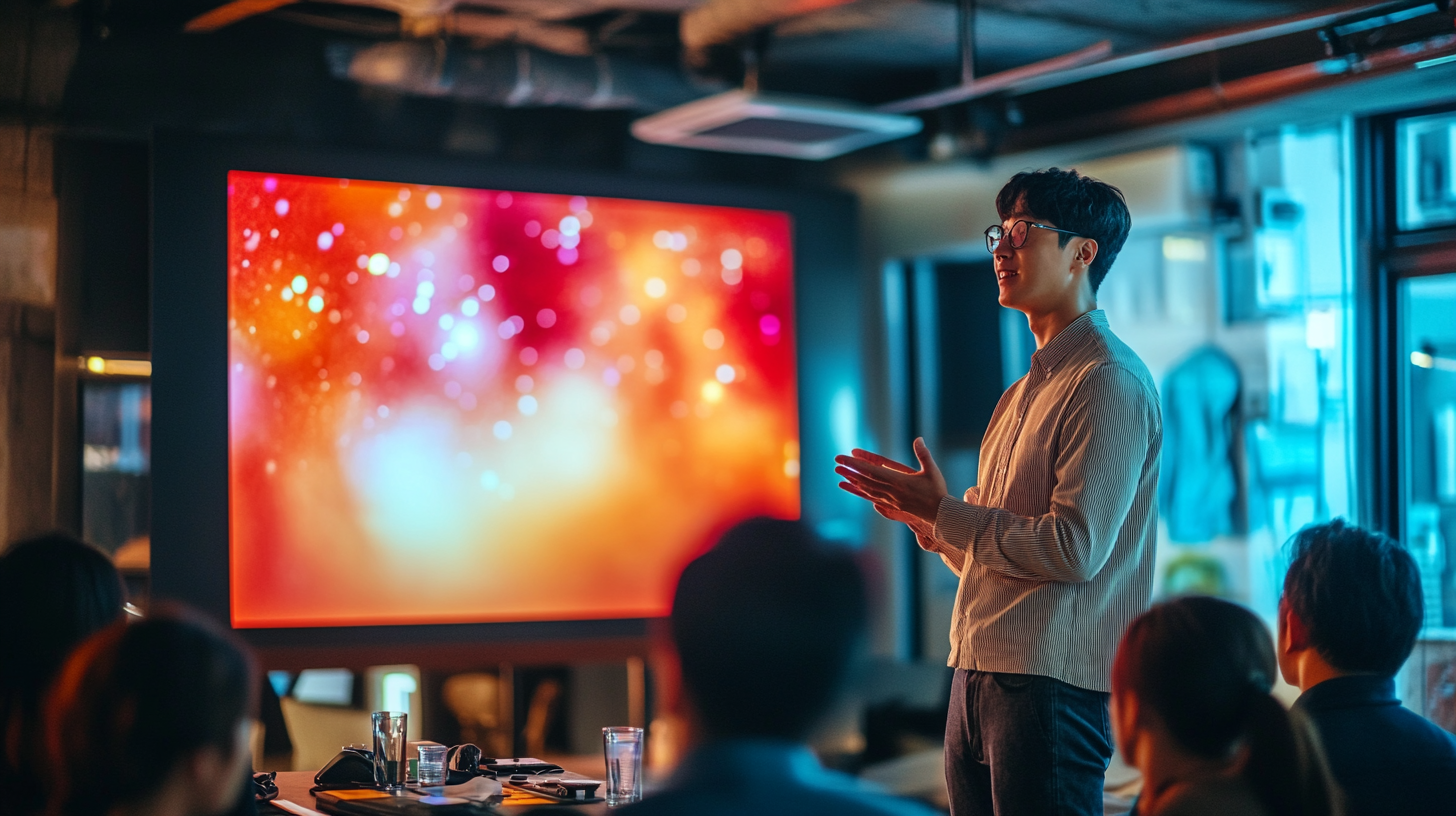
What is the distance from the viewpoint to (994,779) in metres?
2.02

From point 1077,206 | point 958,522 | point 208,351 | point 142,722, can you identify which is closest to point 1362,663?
point 958,522

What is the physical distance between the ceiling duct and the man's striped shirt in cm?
268

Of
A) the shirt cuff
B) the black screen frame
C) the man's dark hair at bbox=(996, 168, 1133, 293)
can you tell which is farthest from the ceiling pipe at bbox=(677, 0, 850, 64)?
the shirt cuff

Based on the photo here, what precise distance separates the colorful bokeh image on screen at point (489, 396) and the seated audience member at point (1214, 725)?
3264mm

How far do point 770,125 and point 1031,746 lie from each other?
8.76ft

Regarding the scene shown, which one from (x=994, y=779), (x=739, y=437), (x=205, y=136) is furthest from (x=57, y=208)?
(x=994, y=779)

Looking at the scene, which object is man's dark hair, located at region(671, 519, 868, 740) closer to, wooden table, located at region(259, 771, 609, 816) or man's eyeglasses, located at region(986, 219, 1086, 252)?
wooden table, located at region(259, 771, 609, 816)

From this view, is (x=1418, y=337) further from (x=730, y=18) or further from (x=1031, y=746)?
(x=1031, y=746)

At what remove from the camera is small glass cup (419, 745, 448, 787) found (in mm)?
2277

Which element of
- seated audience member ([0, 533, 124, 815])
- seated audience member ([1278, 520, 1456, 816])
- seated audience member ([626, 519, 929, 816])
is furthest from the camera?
seated audience member ([1278, 520, 1456, 816])

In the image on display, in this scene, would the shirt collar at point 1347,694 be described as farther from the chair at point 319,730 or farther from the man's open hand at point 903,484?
the chair at point 319,730

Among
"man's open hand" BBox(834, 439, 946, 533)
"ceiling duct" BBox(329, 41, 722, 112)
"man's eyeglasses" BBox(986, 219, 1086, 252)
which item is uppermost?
"ceiling duct" BBox(329, 41, 722, 112)

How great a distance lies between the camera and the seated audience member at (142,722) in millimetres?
1330

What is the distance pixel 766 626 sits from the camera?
118 centimetres
